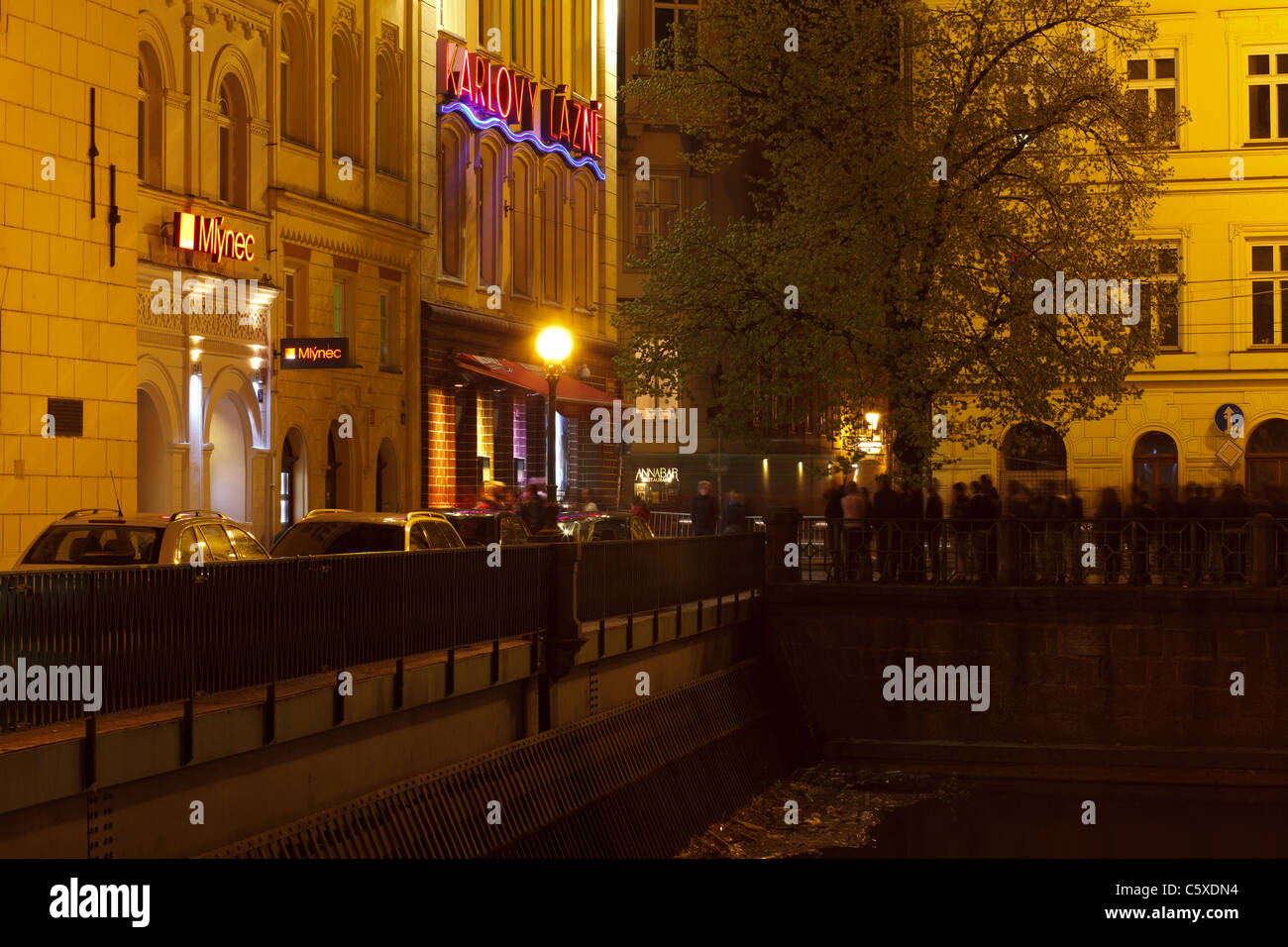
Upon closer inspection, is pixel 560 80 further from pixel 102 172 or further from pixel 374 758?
pixel 374 758

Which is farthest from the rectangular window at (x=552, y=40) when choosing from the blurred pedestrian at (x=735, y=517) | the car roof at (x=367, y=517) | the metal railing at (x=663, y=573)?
the car roof at (x=367, y=517)

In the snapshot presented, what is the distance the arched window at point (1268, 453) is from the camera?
41219 mm

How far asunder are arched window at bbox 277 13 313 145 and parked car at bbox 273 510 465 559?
14.7 m

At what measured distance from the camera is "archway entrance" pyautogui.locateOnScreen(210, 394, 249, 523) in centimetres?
3003

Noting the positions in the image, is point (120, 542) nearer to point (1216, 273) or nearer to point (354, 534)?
A: point (354, 534)

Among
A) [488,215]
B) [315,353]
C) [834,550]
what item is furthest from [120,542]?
[488,215]

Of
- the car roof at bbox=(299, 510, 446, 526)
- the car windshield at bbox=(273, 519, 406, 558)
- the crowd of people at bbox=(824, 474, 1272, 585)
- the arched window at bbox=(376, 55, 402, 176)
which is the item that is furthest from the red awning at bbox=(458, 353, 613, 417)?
the car windshield at bbox=(273, 519, 406, 558)

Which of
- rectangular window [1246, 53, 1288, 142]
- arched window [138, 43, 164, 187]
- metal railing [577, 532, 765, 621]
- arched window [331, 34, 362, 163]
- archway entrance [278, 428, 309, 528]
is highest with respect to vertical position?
rectangular window [1246, 53, 1288, 142]

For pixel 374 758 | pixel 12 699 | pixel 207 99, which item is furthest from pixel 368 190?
pixel 12 699

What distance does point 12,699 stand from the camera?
10180 mm

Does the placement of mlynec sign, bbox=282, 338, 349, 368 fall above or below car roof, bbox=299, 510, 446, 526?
above

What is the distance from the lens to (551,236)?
44844mm

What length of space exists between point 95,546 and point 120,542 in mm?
220

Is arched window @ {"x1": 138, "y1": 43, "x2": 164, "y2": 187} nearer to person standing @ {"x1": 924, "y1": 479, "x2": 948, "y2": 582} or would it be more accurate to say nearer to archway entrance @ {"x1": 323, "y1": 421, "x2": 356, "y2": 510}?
archway entrance @ {"x1": 323, "y1": 421, "x2": 356, "y2": 510}
